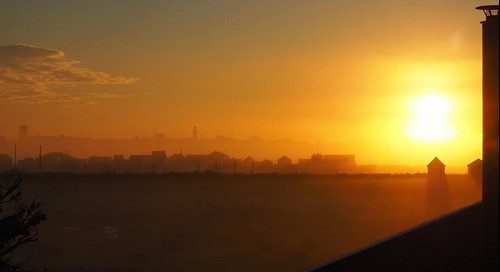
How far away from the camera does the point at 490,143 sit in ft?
30.2

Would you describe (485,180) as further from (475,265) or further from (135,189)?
(135,189)

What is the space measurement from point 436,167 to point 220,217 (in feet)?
58.6

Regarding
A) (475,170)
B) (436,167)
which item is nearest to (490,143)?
(475,170)

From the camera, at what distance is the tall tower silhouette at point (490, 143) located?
8.98 m

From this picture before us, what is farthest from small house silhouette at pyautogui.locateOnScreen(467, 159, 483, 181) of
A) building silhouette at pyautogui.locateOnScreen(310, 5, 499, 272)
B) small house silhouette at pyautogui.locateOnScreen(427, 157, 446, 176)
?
building silhouette at pyautogui.locateOnScreen(310, 5, 499, 272)

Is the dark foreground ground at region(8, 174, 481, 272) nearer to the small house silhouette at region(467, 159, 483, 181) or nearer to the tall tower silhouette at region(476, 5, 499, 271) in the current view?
Result: the small house silhouette at region(467, 159, 483, 181)

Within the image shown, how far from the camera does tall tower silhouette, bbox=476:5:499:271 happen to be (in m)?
8.98

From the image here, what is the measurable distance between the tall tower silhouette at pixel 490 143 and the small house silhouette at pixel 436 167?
38831 millimetres

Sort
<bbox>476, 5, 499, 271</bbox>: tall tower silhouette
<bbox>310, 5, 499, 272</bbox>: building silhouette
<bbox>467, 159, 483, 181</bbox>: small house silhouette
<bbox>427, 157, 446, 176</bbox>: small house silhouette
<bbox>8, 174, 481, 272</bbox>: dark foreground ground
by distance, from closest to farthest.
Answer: <bbox>476, 5, 499, 271</bbox>: tall tower silhouette < <bbox>310, 5, 499, 272</bbox>: building silhouette < <bbox>467, 159, 483, 181</bbox>: small house silhouette < <bbox>8, 174, 481, 272</bbox>: dark foreground ground < <bbox>427, 157, 446, 176</bbox>: small house silhouette

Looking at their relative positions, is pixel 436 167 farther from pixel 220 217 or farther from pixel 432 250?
pixel 432 250

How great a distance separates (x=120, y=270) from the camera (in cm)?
4094

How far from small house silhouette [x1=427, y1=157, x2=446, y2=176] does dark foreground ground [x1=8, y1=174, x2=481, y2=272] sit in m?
1.03

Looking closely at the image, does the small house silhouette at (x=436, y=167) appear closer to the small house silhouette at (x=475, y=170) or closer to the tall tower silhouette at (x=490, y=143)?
the small house silhouette at (x=475, y=170)

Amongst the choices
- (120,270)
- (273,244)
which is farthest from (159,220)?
(120,270)
